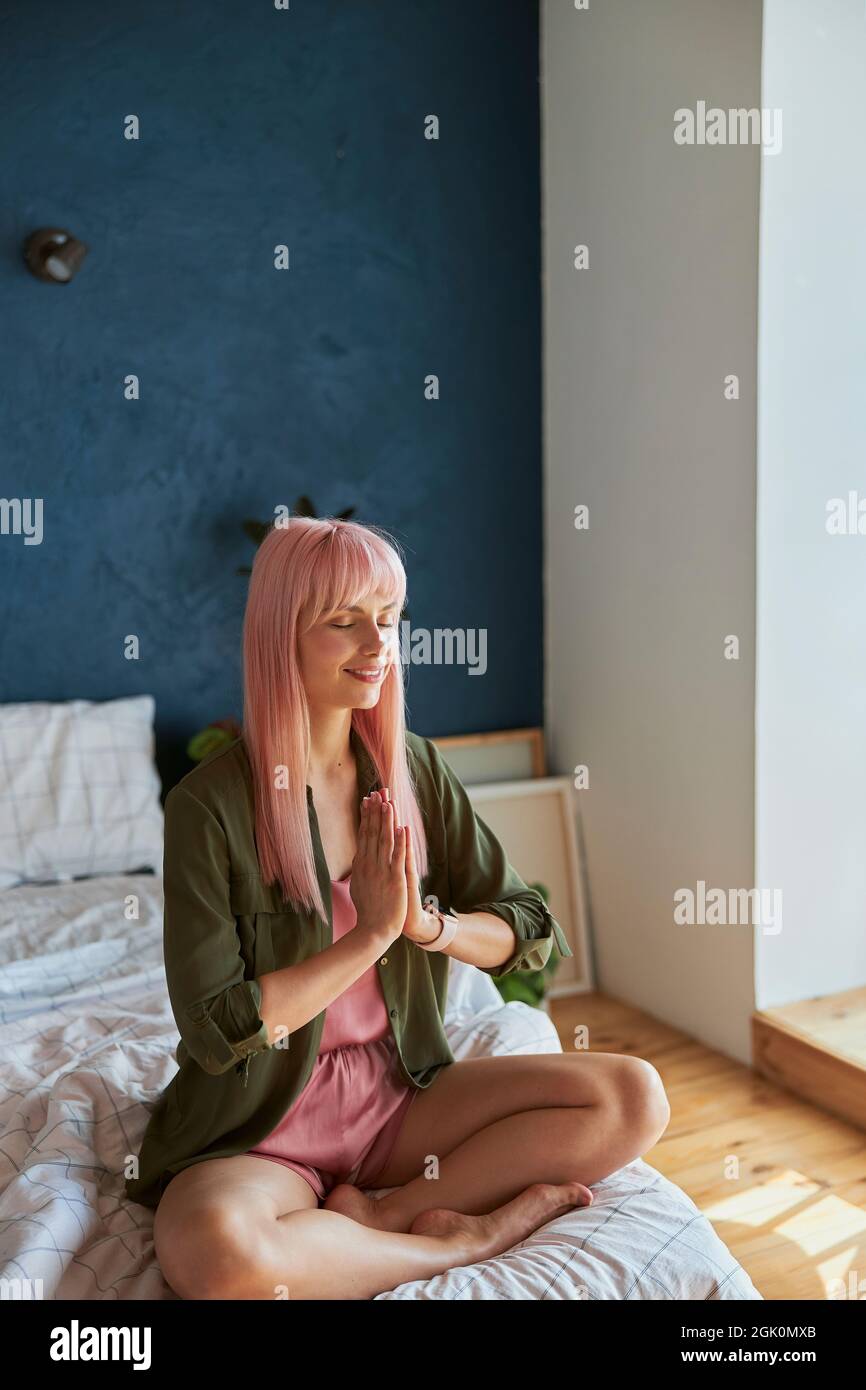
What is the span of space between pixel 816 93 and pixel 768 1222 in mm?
2373

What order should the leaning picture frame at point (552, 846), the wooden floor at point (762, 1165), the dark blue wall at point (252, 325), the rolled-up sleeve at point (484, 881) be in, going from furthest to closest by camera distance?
the leaning picture frame at point (552, 846) < the dark blue wall at point (252, 325) < the wooden floor at point (762, 1165) < the rolled-up sleeve at point (484, 881)

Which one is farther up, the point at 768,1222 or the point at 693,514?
the point at 693,514

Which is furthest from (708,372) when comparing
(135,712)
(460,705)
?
(135,712)

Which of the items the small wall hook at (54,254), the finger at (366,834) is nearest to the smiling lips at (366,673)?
the finger at (366,834)

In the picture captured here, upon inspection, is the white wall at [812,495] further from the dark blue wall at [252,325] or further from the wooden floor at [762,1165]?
the dark blue wall at [252,325]

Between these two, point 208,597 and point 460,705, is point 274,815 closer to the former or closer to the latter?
point 208,597

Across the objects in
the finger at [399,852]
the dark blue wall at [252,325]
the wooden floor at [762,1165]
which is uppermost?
the dark blue wall at [252,325]

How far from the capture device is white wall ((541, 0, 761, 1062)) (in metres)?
2.84

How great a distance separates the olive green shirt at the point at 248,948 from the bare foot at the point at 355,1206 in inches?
5.1

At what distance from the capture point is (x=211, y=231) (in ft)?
10.3

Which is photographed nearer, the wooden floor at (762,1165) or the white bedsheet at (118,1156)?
the white bedsheet at (118,1156)

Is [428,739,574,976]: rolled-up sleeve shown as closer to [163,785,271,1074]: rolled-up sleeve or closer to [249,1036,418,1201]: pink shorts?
[249,1036,418,1201]: pink shorts

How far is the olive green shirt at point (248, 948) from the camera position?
1.50 m
